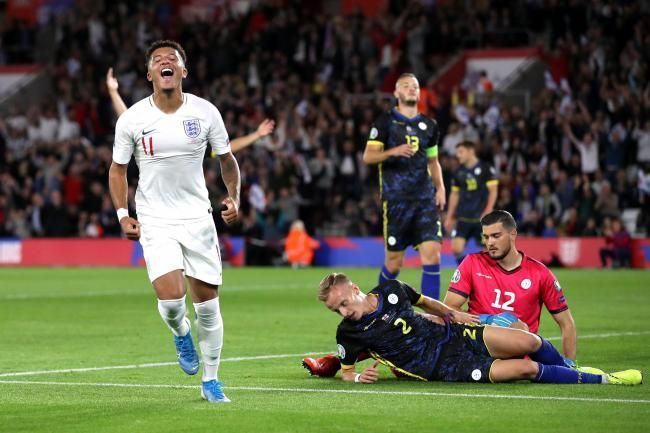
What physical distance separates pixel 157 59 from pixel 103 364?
3.87m

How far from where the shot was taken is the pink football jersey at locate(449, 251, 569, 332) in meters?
11.0

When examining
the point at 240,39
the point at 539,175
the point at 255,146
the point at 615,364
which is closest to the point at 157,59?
the point at 615,364

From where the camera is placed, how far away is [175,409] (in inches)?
361

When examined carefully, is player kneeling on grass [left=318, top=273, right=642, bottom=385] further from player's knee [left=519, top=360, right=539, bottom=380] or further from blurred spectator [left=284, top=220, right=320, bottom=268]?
blurred spectator [left=284, top=220, right=320, bottom=268]

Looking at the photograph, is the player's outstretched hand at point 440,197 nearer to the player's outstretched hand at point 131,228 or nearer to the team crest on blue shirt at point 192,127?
the team crest on blue shirt at point 192,127

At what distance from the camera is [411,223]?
16.4 m

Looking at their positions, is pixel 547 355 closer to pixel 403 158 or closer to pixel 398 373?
pixel 398 373

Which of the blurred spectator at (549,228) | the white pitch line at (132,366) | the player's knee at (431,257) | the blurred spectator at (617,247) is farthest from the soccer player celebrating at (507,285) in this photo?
the blurred spectator at (549,228)

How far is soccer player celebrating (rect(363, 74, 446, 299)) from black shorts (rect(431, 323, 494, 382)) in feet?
19.1

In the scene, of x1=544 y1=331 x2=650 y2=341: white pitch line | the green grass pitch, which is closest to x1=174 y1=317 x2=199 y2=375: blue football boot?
the green grass pitch

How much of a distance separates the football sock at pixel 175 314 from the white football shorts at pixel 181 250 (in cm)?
20

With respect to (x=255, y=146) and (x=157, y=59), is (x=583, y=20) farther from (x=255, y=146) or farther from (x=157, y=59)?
(x=157, y=59)

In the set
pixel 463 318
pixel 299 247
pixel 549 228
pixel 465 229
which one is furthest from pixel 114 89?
pixel 299 247

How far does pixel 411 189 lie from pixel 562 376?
6.28 m
